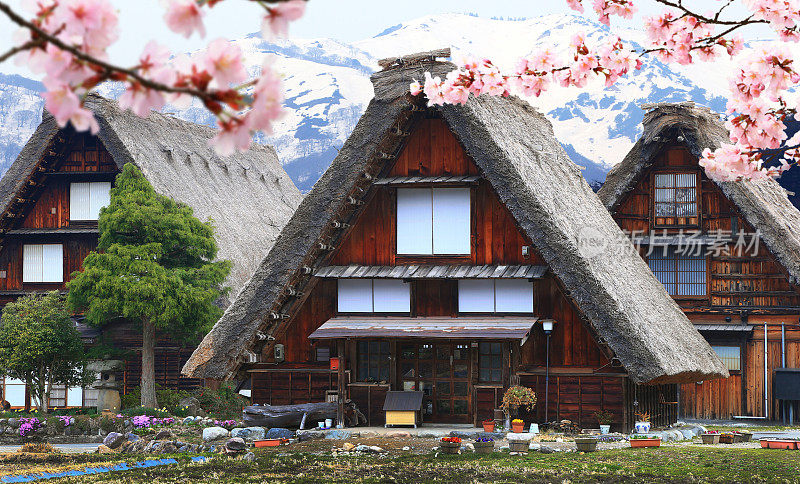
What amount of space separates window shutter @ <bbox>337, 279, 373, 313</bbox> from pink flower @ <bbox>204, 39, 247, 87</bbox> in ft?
65.5

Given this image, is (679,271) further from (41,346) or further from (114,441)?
(41,346)

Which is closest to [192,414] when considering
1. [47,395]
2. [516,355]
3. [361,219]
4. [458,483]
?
[47,395]

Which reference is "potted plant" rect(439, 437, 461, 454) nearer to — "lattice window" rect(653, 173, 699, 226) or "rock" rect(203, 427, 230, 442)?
"rock" rect(203, 427, 230, 442)

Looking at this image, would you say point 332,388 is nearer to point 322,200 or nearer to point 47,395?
point 322,200

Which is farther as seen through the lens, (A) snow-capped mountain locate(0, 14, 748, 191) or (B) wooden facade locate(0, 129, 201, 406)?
(A) snow-capped mountain locate(0, 14, 748, 191)

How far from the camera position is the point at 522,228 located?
73.6ft

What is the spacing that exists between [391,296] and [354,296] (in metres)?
0.91

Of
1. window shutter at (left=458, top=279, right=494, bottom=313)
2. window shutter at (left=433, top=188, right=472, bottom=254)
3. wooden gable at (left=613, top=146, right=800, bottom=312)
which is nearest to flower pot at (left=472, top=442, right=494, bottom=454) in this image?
window shutter at (left=458, top=279, right=494, bottom=313)

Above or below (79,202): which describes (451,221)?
below

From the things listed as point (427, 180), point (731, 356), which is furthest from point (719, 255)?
point (427, 180)

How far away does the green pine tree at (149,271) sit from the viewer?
2797 centimetres

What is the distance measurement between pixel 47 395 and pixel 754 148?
2374cm

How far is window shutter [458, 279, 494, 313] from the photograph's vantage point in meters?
23.6

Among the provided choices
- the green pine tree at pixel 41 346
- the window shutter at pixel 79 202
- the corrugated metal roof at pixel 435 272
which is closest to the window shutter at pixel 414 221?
the corrugated metal roof at pixel 435 272
